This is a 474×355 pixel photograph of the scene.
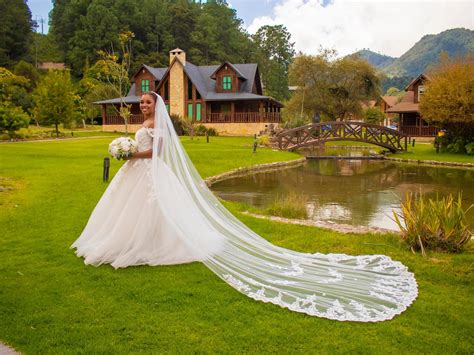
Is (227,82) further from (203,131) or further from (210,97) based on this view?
(203,131)

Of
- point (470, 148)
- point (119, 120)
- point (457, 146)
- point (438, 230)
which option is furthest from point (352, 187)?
point (119, 120)

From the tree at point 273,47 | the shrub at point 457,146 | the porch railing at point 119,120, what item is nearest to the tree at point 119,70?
the porch railing at point 119,120

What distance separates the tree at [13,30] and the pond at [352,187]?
52.3 meters

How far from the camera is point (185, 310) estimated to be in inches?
173

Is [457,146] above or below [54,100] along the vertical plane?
below

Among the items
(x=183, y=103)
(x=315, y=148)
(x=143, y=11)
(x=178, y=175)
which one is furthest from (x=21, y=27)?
(x=178, y=175)

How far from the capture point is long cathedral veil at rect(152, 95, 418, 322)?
4.56m

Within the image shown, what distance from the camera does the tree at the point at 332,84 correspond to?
42.8 metres

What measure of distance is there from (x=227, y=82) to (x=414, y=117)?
18.0 metres

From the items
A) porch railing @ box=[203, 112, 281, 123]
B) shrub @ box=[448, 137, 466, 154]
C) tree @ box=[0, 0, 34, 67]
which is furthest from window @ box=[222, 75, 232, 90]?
tree @ box=[0, 0, 34, 67]

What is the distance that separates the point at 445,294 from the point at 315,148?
33.5 metres

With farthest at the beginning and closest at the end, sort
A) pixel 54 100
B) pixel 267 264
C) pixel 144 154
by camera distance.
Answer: pixel 54 100 → pixel 144 154 → pixel 267 264

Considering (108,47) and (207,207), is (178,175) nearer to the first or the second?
(207,207)

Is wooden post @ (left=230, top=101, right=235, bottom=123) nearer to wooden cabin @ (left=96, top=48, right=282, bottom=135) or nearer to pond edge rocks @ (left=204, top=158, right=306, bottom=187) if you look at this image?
wooden cabin @ (left=96, top=48, right=282, bottom=135)
